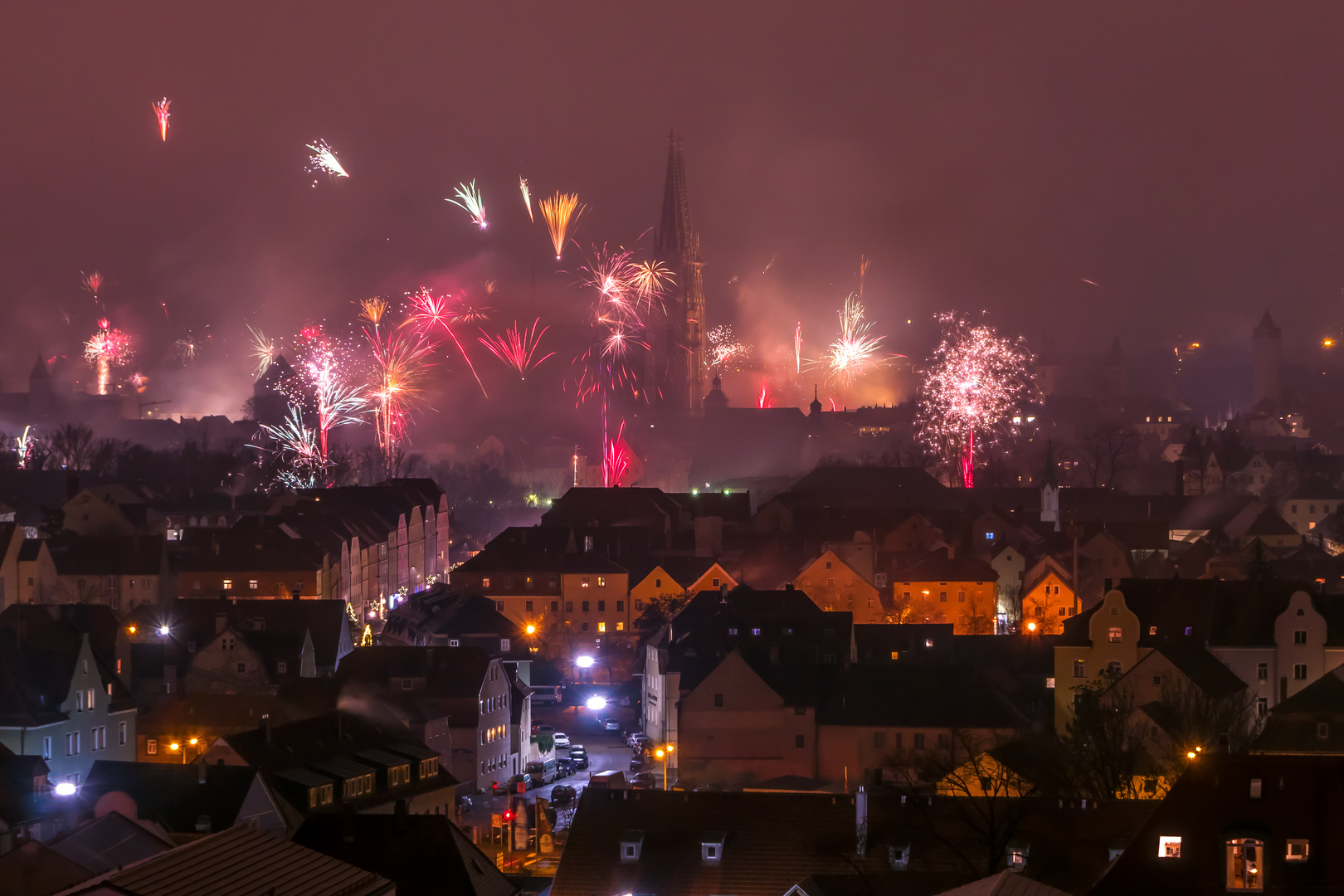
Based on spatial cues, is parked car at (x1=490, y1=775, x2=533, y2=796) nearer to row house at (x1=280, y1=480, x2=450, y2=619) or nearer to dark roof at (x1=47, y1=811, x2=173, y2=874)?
dark roof at (x1=47, y1=811, x2=173, y2=874)

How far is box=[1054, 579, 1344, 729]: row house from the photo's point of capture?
47.2 metres

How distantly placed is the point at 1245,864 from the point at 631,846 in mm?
9802

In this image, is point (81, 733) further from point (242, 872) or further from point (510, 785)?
point (242, 872)

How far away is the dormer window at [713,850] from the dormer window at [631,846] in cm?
96

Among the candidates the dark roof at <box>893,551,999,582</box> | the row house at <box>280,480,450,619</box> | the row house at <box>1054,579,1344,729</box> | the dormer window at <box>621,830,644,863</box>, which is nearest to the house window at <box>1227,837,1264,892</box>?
the dormer window at <box>621,830,644,863</box>

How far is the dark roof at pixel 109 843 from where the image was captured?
93.1ft

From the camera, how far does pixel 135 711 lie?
45.6 m

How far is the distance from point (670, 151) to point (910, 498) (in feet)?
108

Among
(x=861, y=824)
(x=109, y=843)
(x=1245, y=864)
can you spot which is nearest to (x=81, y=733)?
(x=109, y=843)

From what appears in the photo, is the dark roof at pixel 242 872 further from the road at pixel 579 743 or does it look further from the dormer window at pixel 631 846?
the road at pixel 579 743

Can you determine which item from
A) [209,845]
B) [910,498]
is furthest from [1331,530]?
[209,845]

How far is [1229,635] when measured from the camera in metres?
47.9

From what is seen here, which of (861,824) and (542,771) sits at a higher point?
(861,824)

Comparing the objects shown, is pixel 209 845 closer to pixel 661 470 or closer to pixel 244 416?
pixel 661 470
